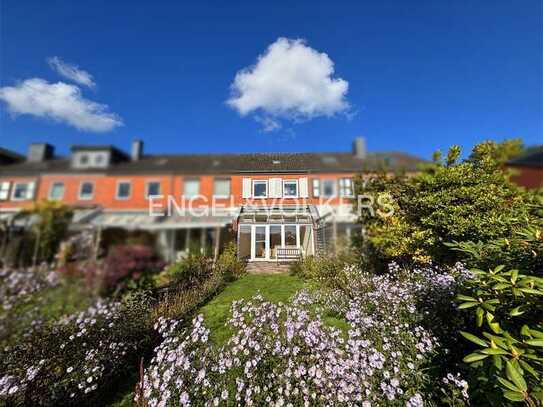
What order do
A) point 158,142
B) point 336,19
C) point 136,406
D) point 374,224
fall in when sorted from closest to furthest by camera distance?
point 136,406 → point 158,142 → point 336,19 → point 374,224

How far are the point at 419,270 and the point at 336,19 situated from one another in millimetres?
3041

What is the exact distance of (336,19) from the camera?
8.01 feet

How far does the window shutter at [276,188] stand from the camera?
7.35 feet

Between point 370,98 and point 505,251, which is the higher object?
point 370,98

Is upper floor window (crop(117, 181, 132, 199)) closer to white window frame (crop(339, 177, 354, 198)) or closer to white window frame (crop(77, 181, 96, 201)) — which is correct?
white window frame (crop(77, 181, 96, 201))

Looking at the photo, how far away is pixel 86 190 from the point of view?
1884mm

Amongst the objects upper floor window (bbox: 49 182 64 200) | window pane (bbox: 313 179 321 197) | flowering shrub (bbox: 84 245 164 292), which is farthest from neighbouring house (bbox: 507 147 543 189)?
upper floor window (bbox: 49 182 64 200)

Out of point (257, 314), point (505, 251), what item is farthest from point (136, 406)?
point (505, 251)

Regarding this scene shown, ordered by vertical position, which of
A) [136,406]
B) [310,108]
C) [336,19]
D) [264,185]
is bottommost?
[136,406]

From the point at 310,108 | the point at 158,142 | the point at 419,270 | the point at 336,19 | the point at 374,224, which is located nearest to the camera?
the point at 158,142

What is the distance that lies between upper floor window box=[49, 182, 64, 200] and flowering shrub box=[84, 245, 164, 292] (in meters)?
0.58

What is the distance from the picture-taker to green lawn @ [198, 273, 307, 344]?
2.42 metres

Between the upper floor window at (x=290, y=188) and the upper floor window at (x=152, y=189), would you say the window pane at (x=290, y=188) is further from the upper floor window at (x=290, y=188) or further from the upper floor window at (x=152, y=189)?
the upper floor window at (x=152, y=189)

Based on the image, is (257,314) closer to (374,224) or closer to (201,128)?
(201,128)
